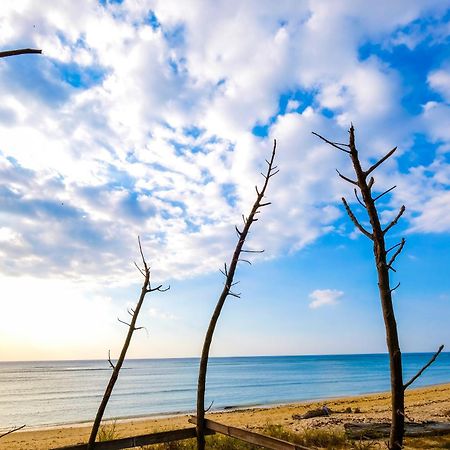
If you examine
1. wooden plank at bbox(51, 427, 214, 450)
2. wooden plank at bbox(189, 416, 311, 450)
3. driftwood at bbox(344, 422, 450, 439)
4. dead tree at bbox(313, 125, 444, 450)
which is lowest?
driftwood at bbox(344, 422, 450, 439)

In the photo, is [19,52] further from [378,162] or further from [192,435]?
[192,435]

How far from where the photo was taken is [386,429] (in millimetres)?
11617

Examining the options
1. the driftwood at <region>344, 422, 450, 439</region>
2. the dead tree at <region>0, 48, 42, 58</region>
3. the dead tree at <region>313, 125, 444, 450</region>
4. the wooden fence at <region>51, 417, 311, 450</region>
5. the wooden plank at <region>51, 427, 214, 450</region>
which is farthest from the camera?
the driftwood at <region>344, 422, 450, 439</region>

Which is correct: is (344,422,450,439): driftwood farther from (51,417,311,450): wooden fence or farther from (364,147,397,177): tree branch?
(364,147,397,177): tree branch

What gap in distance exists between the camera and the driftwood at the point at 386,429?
11.5 meters

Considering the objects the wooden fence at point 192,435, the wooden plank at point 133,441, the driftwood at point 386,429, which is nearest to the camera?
the wooden fence at point 192,435

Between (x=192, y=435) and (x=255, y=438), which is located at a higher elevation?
(x=255, y=438)

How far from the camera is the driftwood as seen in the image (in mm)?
11453

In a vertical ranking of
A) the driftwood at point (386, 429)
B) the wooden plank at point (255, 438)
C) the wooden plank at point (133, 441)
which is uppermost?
the wooden plank at point (255, 438)

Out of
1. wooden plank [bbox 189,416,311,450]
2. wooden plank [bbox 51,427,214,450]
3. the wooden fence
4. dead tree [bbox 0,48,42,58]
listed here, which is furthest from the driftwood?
dead tree [bbox 0,48,42,58]

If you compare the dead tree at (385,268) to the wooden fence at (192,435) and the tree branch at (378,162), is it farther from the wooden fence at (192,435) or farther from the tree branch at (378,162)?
the wooden fence at (192,435)

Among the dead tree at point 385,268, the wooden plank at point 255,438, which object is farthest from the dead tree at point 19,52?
the wooden plank at point 255,438

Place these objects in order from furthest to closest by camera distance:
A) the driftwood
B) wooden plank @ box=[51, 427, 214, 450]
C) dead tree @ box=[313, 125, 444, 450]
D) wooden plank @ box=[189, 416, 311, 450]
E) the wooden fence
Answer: the driftwood → wooden plank @ box=[51, 427, 214, 450] → the wooden fence → wooden plank @ box=[189, 416, 311, 450] → dead tree @ box=[313, 125, 444, 450]

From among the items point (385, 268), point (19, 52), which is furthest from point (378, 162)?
point (19, 52)
